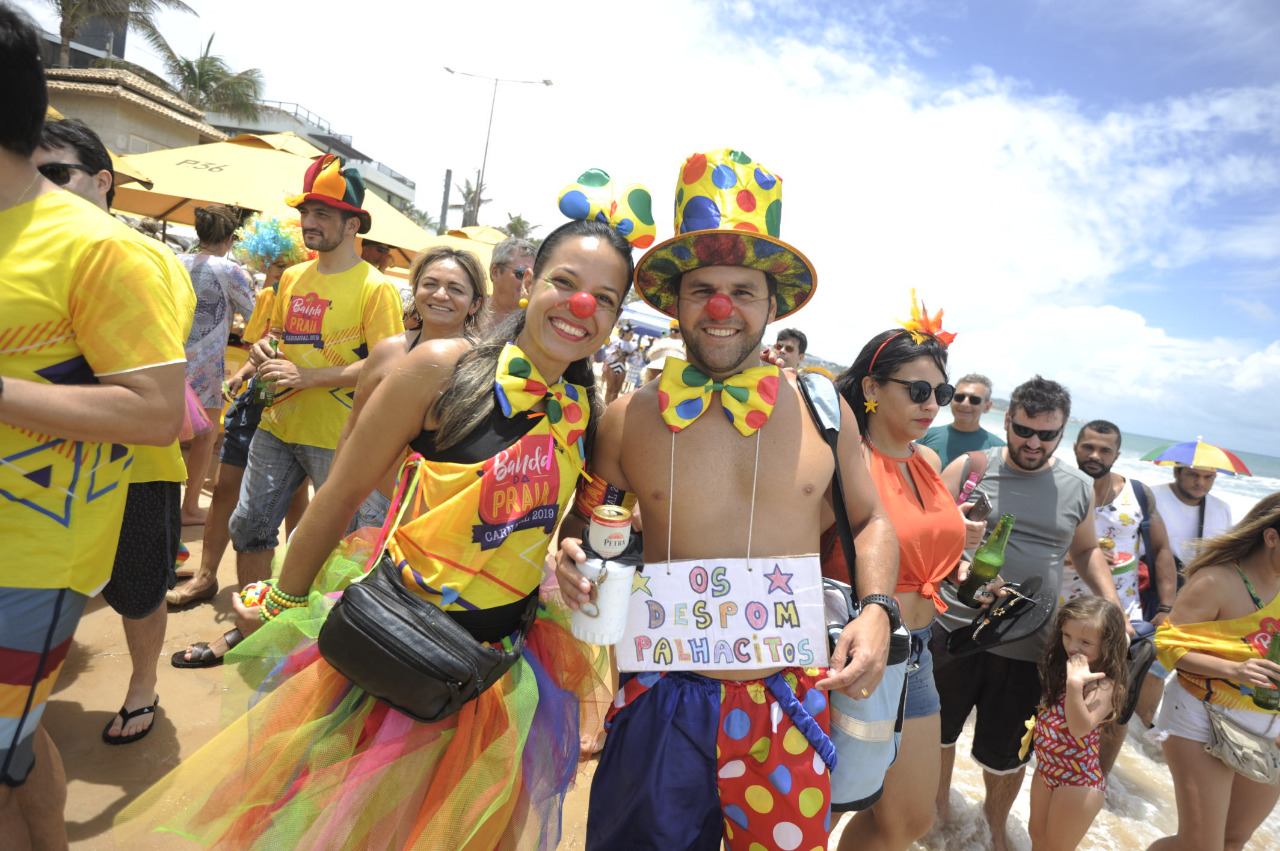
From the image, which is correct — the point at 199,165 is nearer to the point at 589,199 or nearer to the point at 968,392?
the point at 589,199

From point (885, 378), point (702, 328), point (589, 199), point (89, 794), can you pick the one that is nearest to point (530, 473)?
point (702, 328)

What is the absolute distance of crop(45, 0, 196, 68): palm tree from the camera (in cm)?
2505

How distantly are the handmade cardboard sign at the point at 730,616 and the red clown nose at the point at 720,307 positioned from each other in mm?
758

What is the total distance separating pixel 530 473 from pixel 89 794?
2.47 meters

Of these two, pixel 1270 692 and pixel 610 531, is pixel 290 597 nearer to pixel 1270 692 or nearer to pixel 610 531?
pixel 610 531

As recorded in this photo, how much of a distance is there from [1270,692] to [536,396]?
3674 millimetres

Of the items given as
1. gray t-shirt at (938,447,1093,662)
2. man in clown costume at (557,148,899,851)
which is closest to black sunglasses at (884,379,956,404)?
man in clown costume at (557,148,899,851)

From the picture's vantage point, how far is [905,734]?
8.79 feet

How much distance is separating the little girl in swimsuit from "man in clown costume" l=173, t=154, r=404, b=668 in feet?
13.3

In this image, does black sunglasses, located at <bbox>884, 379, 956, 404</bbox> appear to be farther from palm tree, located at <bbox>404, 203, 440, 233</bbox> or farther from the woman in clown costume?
palm tree, located at <bbox>404, 203, 440, 233</bbox>

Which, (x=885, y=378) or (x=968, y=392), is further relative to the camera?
(x=968, y=392)

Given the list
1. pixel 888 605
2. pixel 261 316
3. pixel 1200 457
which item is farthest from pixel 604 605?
pixel 1200 457

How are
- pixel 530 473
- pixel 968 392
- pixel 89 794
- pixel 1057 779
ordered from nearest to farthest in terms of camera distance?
pixel 530 473, pixel 89 794, pixel 1057 779, pixel 968 392

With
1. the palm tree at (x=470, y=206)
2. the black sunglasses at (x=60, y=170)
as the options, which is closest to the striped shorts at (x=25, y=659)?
the black sunglasses at (x=60, y=170)
